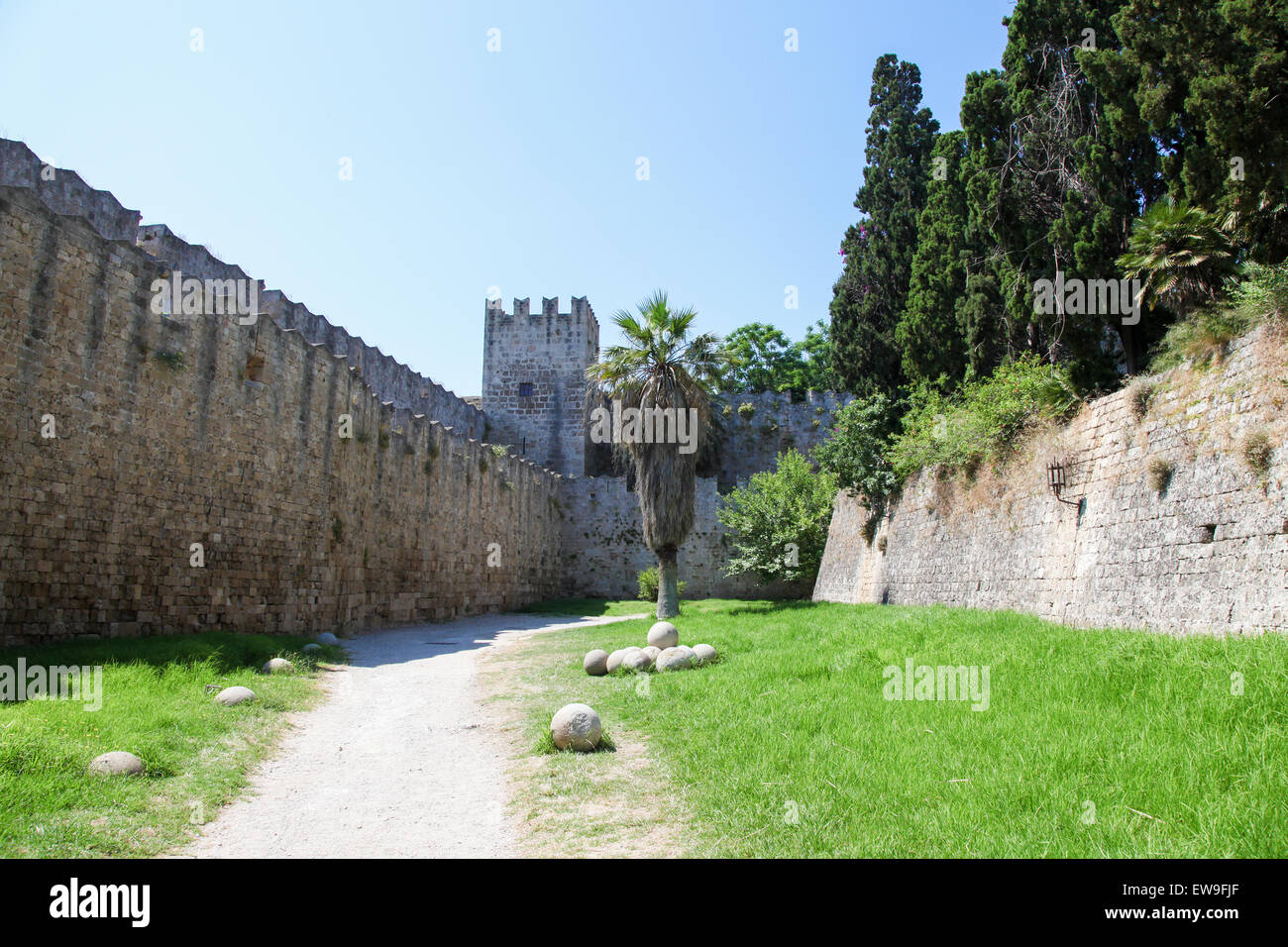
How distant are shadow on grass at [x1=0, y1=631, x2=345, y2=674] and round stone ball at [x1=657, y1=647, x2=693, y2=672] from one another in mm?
5712

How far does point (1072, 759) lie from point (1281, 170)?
723cm

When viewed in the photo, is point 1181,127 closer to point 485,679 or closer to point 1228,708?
point 1228,708

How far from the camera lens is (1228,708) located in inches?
201

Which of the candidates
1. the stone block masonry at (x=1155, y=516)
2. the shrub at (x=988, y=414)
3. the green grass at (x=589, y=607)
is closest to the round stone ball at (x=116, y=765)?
the stone block masonry at (x=1155, y=516)

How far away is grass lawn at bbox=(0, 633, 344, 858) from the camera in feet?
15.1

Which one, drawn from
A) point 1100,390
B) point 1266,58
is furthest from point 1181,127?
point 1100,390

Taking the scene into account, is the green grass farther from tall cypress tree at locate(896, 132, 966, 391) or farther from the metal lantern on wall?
the metal lantern on wall

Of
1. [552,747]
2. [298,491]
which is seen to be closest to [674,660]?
[552,747]

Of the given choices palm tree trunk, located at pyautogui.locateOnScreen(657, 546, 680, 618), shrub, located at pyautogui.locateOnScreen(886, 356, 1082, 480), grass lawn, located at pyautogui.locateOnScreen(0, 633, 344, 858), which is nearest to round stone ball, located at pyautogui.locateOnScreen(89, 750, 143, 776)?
grass lawn, located at pyautogui.locateOnScreen(0, 633, 344, 858)

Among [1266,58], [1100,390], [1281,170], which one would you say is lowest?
[1100,390]

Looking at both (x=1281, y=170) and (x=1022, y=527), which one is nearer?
(x=1281, y=170)

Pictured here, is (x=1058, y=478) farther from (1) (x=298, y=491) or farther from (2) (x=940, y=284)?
(1) (x=298, y=491)

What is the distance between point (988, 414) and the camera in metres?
14.0

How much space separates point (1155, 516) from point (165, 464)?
1400 cm
